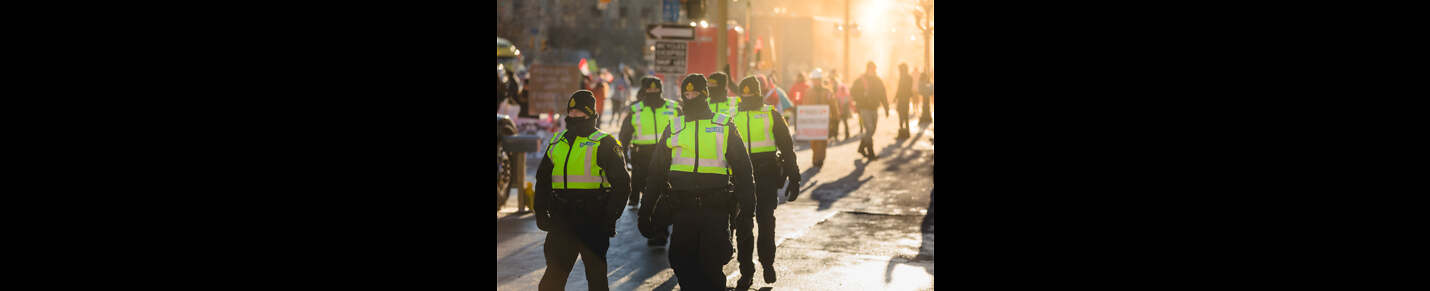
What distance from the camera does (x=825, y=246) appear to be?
10.5 m

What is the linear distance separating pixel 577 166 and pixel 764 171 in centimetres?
255

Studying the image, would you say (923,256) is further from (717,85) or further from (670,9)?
(670,9)

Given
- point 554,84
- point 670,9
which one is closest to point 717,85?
point 554,84

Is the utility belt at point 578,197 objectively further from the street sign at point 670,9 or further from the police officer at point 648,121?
the street sign at point 670,9

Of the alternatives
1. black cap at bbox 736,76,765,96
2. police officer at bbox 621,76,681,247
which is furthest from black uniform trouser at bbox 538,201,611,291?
police officer at bbox 621,76,681,247

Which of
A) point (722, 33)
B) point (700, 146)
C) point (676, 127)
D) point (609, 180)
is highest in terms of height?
point (722, 33)

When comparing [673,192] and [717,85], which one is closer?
[673,192]

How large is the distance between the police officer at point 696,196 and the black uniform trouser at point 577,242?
455 millimetres

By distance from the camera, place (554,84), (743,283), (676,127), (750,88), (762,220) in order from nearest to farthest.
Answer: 1. (676,127)
2. (743,283)
3. (762,220)
4. (750,88)
5. (554,84)

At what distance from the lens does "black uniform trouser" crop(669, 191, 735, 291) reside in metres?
7.28

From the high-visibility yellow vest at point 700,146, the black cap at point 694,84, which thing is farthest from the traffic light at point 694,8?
the high-visibility yellow vest at point 700,146
